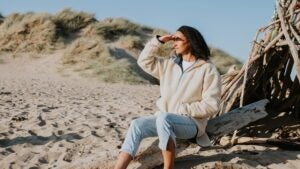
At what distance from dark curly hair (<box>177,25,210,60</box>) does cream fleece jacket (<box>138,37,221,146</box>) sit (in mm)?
58

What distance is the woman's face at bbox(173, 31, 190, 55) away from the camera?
391cm

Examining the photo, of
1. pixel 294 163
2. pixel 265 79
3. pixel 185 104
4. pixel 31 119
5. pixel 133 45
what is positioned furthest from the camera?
pixel 133 45

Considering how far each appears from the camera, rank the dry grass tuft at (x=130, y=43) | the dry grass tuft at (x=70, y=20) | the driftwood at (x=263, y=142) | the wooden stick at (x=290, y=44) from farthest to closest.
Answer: the dry grass tuft at (x=70, y=20), the dry grass tuft at (x=130, y=43), the driftwood at (x=263, y=142), the wooden stick at (x=290, y=44)

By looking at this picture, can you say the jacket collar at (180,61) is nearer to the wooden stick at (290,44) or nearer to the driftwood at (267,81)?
the driftwood at (267,81)

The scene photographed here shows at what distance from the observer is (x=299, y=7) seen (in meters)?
4.88

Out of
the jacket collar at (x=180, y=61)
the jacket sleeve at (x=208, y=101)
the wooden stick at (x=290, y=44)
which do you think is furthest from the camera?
the wooden stick at (x=290, y=44)

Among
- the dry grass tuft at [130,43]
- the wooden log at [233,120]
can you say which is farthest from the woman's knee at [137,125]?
the dry grass tuft at [130,43]

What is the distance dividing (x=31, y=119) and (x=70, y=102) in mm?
2006

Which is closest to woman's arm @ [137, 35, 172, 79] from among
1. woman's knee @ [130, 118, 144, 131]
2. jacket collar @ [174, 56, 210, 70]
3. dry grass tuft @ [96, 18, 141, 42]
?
jacket collar @ [174, 56, 210, 70]

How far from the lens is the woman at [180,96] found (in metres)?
3.62

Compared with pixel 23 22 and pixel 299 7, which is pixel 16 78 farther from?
pixel 299 7

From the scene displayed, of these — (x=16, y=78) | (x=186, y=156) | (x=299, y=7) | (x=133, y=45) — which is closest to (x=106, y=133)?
(x=186, y=156)

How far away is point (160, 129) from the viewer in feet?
11.9

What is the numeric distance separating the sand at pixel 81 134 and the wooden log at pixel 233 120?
218mm
